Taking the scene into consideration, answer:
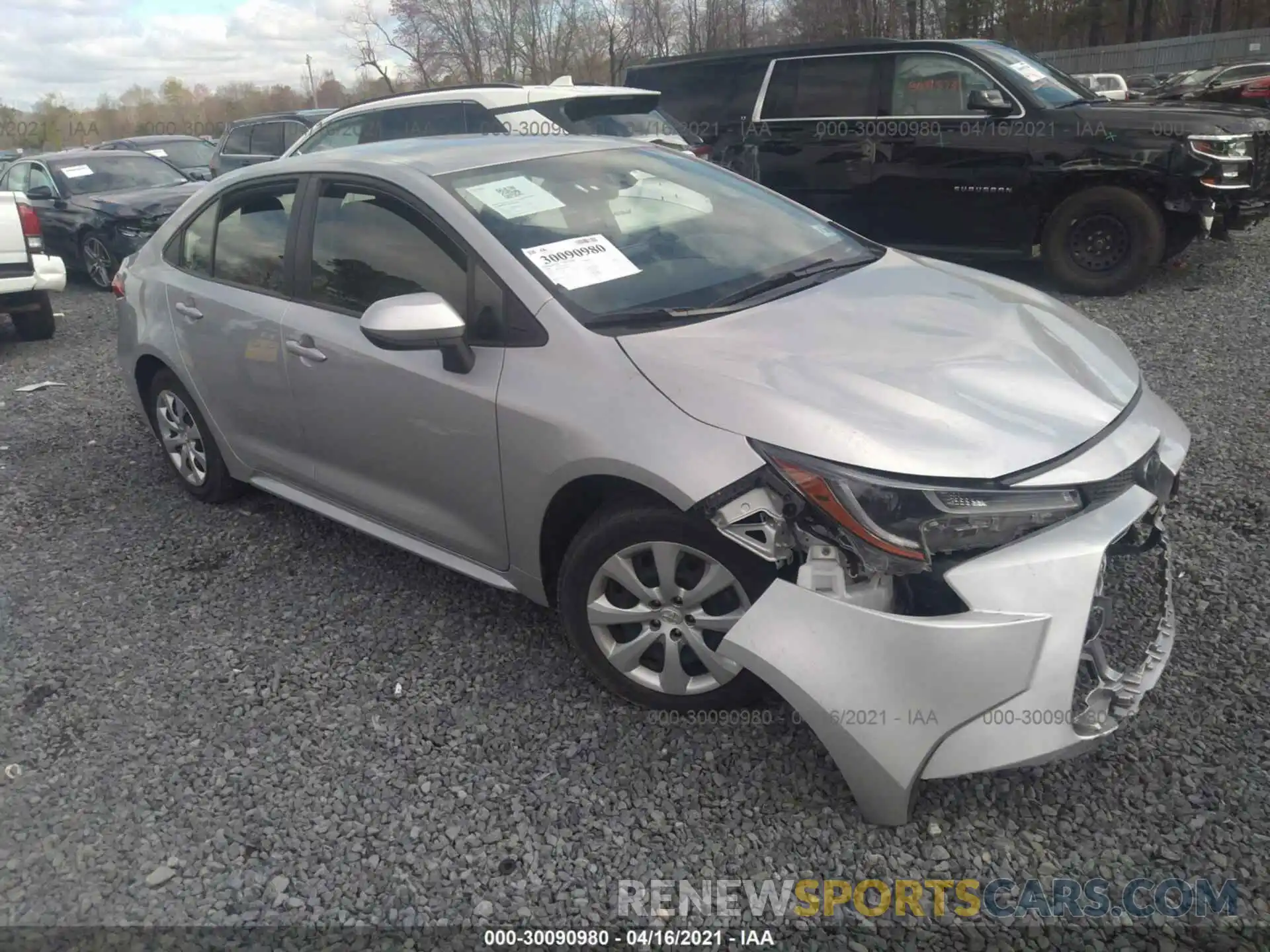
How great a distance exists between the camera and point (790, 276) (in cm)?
319

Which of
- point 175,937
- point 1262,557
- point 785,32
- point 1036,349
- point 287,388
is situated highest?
point 785,32

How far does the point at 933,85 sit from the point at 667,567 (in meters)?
6.52

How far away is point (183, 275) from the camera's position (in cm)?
421

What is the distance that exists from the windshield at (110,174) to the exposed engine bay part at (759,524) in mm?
10653

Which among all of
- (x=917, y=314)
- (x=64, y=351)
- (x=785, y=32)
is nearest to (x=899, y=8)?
(x=785, y=32)

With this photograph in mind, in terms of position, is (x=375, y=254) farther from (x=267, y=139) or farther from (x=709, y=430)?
(x=267, y=139)

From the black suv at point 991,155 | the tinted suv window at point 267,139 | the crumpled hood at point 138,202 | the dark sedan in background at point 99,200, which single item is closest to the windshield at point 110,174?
the dark sedan in background at point 99,200

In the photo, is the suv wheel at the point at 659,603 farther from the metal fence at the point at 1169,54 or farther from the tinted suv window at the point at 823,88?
the metal fence at the point at 1169,54

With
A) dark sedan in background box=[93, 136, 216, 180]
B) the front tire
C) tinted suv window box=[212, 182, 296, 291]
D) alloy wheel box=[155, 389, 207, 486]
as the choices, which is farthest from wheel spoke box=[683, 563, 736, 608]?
dark sedan in background box=[93, 136, 216, 180]

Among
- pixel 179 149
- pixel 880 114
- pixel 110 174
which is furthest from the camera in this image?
pixel 179 149

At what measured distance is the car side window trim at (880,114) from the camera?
23.7 feet

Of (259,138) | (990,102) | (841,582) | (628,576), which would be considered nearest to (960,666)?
(841,582)

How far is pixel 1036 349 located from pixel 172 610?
3.24 m

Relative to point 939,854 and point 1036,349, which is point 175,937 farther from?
point 1036,349
